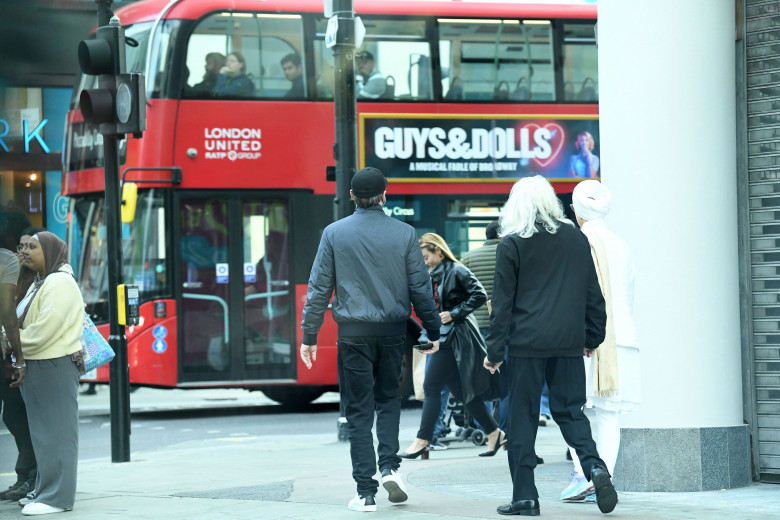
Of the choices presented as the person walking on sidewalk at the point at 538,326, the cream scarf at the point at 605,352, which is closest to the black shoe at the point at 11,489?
the person walking on sidewalk at the point at 538,326

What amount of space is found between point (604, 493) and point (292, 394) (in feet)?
32.5

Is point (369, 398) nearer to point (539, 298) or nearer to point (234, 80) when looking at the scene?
point (539, 298)

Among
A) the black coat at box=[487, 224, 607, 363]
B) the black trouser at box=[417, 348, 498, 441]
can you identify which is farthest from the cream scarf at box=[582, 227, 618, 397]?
the black trouser at box=[417, 348, 498, 441]

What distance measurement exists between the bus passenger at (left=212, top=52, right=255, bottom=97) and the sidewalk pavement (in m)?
4.84

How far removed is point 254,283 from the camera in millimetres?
13859

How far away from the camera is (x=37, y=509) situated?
6.14 m

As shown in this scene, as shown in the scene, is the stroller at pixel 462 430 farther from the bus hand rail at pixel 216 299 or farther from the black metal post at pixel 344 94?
the bus hand rail at pixel 216 299

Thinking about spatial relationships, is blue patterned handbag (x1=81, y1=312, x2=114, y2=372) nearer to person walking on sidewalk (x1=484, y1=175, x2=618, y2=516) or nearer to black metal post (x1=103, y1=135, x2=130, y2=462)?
black metal post (x1=103, y1=135, x2=130, y2=462)

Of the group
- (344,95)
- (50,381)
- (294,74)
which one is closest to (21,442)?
(50,381)

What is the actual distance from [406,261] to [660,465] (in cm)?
177

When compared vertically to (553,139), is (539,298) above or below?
below

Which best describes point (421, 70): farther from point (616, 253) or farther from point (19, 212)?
point (19, 212)

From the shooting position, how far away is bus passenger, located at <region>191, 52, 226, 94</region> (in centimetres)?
1361

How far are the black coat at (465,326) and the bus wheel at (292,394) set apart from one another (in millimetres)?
6078
